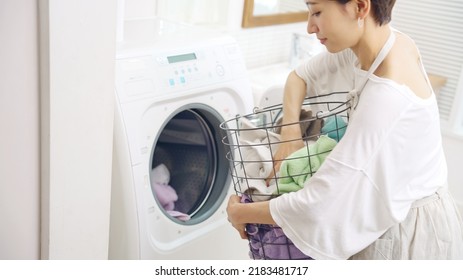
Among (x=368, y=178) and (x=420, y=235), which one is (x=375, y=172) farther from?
(x=420, y=235)

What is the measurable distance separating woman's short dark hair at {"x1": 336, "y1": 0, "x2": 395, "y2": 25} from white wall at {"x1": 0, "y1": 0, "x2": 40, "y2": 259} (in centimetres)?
68

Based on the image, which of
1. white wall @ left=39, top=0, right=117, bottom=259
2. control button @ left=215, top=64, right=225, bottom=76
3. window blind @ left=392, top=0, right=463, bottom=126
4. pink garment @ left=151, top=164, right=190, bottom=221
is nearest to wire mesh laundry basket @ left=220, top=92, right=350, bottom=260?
white wall @ left=39, top=0, right=117, bottom=259

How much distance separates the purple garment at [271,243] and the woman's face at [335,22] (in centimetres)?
43

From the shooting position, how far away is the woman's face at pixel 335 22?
108 cm

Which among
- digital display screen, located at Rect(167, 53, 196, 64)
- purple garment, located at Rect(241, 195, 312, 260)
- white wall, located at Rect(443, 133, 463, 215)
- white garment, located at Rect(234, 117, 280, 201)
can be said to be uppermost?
digital display screen, located at Rect(167, 53, 196, 64)

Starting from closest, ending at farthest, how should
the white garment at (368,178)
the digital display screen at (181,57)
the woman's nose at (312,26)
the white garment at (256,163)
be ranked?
1. the white garment at (368,178)
2. the woman's nose at (312,26)
3. the white garment at (256,163)
4. the digital display screen at (181,57)

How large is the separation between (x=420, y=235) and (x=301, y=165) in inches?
12.8

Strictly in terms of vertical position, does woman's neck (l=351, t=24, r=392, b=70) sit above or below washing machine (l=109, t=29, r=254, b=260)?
above

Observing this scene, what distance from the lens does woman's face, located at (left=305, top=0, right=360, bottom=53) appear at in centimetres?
108

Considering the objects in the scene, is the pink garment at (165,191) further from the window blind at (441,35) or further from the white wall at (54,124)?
the window blind at (441,35)

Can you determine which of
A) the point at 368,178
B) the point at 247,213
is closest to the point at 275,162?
the point at 247,213

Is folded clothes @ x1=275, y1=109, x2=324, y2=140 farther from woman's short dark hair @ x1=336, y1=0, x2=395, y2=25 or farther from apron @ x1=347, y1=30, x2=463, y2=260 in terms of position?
woman's short dark hair @ x1=336, y1=0, x2=395, y2=25

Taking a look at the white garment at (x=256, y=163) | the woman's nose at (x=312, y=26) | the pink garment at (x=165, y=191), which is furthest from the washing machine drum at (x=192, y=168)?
the woman's nose at (x=312, y=26)

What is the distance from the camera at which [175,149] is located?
2.01 metres
